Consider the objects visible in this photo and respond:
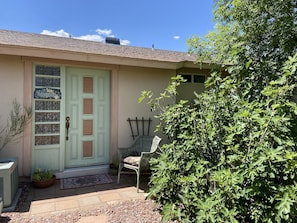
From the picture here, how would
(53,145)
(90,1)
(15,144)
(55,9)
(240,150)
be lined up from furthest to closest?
1. (55,9)
2. (90,1)
3. (53,145)
4. (15,144)
5. (240,150)

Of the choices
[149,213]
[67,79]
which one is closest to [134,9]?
[67,79]

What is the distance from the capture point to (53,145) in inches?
171

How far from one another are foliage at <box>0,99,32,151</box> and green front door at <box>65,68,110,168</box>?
829mm

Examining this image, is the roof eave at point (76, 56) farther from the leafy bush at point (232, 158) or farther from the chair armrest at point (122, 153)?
the leafy bush at point (232, 158)

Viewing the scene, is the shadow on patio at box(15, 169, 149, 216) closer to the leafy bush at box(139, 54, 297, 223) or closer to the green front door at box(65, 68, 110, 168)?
the green front door at box(65, 68, 110, 168)

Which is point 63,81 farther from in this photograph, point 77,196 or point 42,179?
point 77,196

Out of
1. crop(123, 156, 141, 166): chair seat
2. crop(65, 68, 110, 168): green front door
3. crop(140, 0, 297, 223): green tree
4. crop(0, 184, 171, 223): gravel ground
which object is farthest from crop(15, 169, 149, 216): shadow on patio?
crop(140, 0, 297, 223): green tree

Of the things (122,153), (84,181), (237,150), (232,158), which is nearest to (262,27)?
(237,150)

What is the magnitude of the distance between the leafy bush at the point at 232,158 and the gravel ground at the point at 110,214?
73 cm

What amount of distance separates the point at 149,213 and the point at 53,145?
2.53 metres

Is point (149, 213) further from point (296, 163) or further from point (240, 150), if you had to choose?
point (296, 163)

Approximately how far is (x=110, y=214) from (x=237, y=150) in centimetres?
202

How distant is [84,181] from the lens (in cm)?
418

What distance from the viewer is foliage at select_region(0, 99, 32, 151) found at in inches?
153
